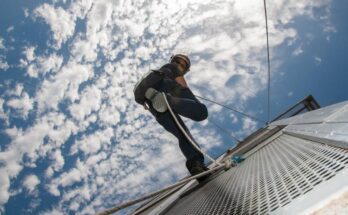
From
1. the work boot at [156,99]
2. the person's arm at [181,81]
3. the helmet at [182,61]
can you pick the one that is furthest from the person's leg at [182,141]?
the helmet at [182,61]

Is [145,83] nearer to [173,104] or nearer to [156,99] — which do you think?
[156,99]

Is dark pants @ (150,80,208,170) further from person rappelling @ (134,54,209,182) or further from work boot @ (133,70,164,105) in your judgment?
work boot @ (133,70,164,105)

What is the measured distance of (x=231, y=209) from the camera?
5.03 ft

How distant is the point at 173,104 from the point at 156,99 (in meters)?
0.27

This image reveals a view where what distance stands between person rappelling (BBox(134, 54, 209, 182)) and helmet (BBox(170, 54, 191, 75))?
0.46m

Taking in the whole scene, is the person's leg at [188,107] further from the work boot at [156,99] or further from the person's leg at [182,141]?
the person's leg at [182,141]

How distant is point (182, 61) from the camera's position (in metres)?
5.75

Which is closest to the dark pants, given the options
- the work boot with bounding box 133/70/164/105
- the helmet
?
the work boot with bounding box 133/70/164/105

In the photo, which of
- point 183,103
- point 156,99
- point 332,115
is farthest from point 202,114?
point 332,115

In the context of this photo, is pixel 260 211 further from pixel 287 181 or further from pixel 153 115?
pixel 153 115

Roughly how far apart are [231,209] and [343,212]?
82 cm

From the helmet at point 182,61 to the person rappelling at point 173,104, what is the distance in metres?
0.46

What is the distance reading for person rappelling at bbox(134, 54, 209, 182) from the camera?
4.19 m

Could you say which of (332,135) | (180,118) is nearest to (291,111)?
(180,118)
